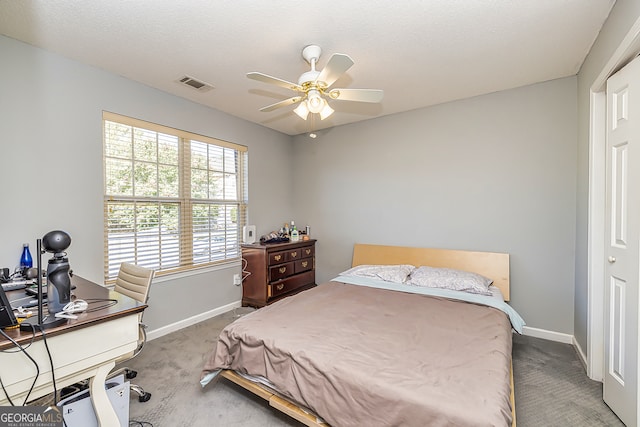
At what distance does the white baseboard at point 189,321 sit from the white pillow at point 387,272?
1681 millimetres

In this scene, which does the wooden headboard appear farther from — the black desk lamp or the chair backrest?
the black desk lamp

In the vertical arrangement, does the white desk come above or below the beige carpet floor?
above

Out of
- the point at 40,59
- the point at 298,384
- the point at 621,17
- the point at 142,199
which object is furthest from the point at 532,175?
the point at 40,59

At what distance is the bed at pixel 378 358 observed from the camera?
4.25 ft

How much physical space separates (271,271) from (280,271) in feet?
0.54

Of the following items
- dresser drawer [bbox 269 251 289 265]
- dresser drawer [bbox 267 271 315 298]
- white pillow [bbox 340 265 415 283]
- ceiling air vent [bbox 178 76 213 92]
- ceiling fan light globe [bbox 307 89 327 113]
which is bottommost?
dresser drawer [bbox 267 271 315 298]

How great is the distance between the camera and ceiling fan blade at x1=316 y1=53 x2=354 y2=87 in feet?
5.57

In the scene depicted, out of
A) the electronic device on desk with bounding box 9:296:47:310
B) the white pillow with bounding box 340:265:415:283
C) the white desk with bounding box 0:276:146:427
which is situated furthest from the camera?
the white pillow with bounding box 340:265:415:283

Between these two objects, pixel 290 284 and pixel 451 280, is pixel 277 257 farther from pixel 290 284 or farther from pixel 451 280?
pixel 451 280

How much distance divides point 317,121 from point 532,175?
2.73 m

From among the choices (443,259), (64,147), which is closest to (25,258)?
(64,147)

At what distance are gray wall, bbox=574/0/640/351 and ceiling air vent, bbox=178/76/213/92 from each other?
3.26 metres

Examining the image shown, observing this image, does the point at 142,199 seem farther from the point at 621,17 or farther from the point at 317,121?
the point at 621,17

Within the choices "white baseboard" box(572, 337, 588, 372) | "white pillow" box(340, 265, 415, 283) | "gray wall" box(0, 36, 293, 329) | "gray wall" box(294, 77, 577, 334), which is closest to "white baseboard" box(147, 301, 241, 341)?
"gray wall" box(0, 36, 293, 329)
